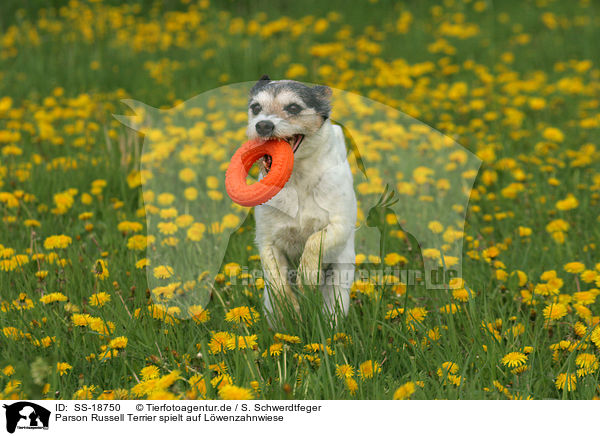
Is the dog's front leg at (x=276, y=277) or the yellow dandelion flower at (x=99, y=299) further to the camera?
the yellow dandelion flower at (x=99, y=299)

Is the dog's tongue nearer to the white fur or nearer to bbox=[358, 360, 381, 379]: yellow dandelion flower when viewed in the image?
the white fur

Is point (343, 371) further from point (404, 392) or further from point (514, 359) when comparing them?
point (514, 359)

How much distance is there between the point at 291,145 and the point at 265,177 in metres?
0.28

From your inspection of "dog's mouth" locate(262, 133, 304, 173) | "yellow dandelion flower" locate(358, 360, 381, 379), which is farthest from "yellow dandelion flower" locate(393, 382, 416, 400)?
"dog's mouth" locate(262, 133, 304, 173)

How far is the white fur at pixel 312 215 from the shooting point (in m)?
3.43

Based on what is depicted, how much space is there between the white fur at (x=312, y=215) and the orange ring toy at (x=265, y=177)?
185mm

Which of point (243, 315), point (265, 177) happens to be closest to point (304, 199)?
point (265, 177)

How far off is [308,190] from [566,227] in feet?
7.44

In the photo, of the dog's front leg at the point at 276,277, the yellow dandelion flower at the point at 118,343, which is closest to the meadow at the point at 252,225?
the yellow dandelion flower at the point at 118,343

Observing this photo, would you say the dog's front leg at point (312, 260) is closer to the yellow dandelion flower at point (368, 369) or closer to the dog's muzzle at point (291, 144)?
the dog's muzzle at point (291, 144)

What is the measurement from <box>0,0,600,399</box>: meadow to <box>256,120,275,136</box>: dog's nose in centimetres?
95

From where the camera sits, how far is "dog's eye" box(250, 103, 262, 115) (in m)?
3.36

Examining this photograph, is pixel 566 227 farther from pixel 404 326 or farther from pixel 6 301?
pixel 6 301
